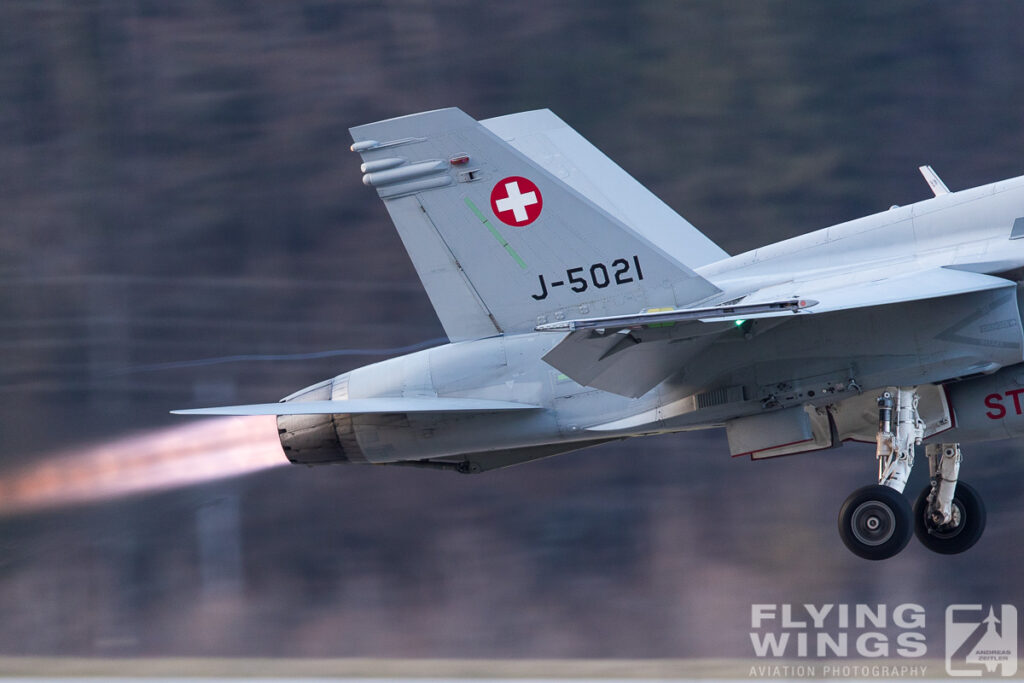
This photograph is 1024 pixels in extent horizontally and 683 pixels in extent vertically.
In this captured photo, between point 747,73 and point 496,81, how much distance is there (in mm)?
3212

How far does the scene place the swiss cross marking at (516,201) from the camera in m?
8.36

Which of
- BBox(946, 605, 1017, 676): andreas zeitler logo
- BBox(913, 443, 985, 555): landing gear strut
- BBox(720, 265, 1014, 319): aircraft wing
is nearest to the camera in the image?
BBox(720, 265, 1014, 319): aircraft wing

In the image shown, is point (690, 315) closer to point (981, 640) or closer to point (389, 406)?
point (389, 406)

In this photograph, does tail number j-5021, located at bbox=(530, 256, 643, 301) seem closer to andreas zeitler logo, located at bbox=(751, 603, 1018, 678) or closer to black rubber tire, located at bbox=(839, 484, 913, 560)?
black rubber tire, located at bbox=(839, 484, 913, 560)

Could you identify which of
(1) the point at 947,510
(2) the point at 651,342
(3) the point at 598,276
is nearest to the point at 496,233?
(3) the point at 598,276

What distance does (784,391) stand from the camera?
26.7ft

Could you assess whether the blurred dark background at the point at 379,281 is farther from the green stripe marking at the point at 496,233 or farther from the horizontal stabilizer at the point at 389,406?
the green stripe marking at the point at 496,233

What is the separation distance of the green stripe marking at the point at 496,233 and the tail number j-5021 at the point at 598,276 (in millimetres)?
196

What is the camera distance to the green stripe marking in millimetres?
8383

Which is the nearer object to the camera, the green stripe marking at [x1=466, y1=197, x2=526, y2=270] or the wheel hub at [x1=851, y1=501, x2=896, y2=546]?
the wheel hub at [x1=851, y1=501, x2=896, y2=546]

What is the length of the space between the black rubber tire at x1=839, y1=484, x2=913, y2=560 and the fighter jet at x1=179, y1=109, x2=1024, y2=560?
14 mm

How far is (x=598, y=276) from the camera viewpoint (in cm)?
830

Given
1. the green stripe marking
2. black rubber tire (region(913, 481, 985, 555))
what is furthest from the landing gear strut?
the green stripe marking

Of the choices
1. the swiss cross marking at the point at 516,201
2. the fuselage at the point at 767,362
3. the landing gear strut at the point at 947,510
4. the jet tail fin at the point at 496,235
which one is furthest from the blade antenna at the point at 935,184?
the swiss cross marking at the point at 516,201
